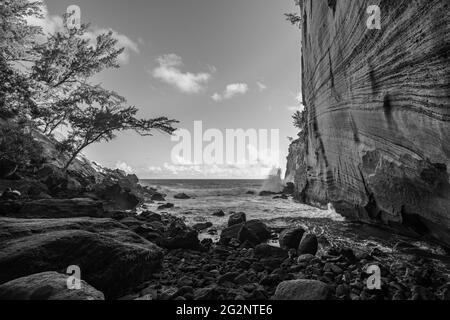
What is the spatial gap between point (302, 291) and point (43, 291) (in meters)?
4.48

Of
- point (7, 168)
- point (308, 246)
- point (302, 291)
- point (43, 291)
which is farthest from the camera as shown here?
point (7, 168)

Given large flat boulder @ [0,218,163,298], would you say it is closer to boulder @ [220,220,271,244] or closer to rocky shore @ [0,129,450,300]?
rocky shore @ [0,129,450,300]

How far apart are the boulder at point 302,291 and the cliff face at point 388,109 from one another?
4631 mm

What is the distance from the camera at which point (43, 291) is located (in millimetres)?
3824

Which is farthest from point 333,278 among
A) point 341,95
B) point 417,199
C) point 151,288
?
point 341,95

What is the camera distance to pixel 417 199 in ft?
27.5

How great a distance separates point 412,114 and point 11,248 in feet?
33.7

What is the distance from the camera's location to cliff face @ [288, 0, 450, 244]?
609 cm

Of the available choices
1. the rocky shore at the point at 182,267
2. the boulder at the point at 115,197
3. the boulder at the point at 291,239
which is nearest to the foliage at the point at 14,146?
the rocky shore at the point at 182,267

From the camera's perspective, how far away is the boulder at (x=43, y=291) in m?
Answer: 3.77

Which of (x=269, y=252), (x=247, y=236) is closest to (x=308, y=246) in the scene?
(x=269, y=252)

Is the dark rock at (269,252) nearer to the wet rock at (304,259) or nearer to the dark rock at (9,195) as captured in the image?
the wet rock at (304,259)

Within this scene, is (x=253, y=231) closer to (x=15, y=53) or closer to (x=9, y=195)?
(x=9, y=195)
